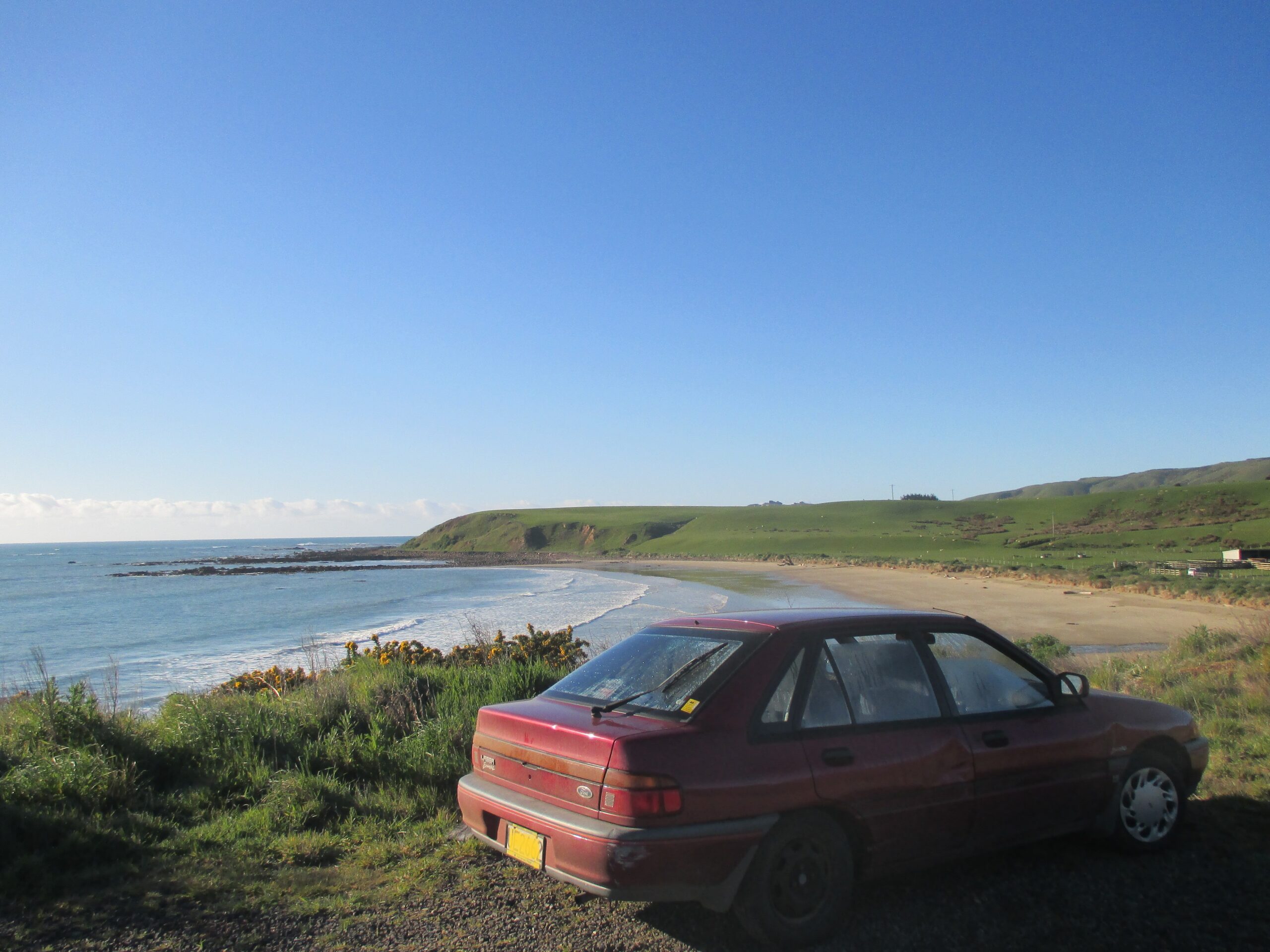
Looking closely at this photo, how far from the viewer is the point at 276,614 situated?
37.0m

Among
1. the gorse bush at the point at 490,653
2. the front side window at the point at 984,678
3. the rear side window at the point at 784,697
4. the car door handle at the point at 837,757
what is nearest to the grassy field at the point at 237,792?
the rear side window at the point at 784,697

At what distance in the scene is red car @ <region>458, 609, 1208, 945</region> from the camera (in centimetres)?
347

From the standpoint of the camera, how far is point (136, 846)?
4.75m

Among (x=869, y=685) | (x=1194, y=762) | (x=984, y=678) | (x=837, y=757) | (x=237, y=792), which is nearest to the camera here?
(x=837, y=757)

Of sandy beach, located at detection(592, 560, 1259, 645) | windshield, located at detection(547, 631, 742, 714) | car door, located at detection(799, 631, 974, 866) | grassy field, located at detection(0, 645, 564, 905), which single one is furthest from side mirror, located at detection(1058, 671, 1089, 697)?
sandy beach, located at detection(592, 560, 1259, 645)

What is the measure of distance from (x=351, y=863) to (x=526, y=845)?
1.55 metres

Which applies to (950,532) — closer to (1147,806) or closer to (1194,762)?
(1194,762)

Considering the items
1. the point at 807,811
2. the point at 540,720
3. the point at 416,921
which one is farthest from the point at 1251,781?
the point at 416,921

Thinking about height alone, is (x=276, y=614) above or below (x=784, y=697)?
below

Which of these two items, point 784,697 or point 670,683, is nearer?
point 784,697

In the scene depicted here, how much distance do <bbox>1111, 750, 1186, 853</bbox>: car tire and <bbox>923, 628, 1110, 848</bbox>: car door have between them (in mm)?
189

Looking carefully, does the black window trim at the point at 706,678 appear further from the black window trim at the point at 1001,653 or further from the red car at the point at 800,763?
the black window trim at the point at 1001,653

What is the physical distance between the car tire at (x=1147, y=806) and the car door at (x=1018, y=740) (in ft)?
0.62

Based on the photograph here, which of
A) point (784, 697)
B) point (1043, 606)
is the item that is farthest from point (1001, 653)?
point (1043, 606)
